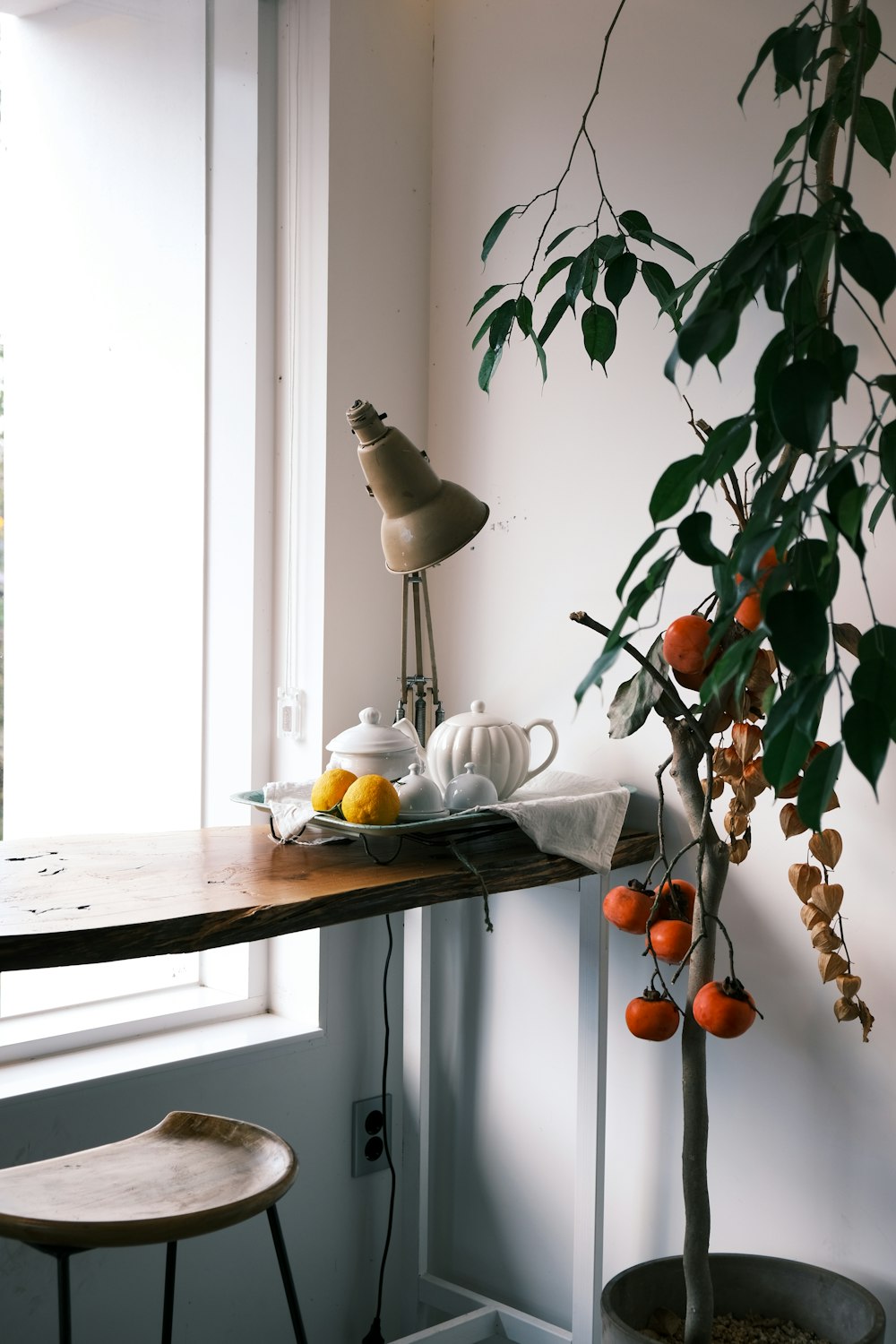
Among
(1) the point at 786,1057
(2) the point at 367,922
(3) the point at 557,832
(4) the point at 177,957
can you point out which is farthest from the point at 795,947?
(4) the point at 177,957

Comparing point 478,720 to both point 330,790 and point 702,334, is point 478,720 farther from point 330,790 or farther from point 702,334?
point 702,334

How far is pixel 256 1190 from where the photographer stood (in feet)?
3.96

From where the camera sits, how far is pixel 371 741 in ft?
5.34

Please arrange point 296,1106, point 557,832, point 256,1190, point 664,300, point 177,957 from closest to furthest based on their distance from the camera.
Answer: point 256,1190
point 664,300
point 557,832
point 296,1106
point 177,957

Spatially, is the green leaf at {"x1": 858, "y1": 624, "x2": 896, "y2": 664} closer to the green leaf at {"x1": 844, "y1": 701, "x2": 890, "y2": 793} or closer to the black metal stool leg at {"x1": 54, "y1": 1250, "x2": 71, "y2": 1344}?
the green leaf at {"x1": 844, "y1": 701, "x2": 890, "y2": 793}

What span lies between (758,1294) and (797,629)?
1123 mm

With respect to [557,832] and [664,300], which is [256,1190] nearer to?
[557,832]

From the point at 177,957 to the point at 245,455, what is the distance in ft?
2.83

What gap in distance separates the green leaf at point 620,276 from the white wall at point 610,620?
304 millimetres

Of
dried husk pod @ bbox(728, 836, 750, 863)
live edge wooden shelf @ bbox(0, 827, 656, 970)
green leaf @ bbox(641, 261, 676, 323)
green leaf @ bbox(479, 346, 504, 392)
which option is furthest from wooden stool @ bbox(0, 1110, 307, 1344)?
green leaf @ bbox(641, 261, 676, 323)

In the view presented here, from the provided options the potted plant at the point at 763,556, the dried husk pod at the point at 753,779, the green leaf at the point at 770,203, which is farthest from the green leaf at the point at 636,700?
the green leaf at the point at 770,203

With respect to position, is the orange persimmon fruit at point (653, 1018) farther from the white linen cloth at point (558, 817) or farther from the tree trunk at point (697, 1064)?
the white linen cloth at point (558, 817)

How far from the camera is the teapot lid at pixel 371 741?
1621 millimetres

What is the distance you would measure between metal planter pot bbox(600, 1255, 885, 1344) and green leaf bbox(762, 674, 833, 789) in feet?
3.03
